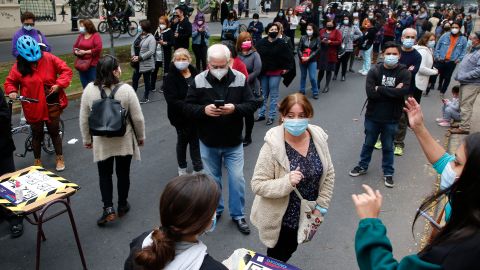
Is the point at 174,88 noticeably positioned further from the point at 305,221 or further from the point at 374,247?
the point at 374,247

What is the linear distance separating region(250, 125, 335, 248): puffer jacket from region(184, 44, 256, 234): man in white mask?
3.25ft

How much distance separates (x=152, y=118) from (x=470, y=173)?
23.4 ft

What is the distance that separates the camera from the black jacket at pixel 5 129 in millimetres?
3841

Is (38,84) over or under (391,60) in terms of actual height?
under

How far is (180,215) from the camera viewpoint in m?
1.78

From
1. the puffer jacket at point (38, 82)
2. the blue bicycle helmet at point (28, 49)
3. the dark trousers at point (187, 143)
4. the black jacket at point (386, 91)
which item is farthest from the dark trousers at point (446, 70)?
the blue bicycle helmet at point (28, 49)

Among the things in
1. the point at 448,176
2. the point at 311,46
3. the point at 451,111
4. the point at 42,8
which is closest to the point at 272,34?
the point at 311,46

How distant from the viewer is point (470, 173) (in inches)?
60.0

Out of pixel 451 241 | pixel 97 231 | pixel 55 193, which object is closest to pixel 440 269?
pixel 451 241

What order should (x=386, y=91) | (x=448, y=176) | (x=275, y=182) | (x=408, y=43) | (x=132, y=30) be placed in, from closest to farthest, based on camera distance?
(x=448, y=176), (x=275, y=182), (x=386, y=91), (x=408, y=43), (x=132, y=30)

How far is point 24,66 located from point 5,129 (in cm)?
118

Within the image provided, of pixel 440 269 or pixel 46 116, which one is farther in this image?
pixel 46 116

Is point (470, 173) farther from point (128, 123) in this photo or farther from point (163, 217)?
point (128, 123)

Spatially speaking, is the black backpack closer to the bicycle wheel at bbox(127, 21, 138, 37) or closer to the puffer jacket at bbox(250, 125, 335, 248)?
the puffer jacket at bbox(250, 125, 335, 248)
